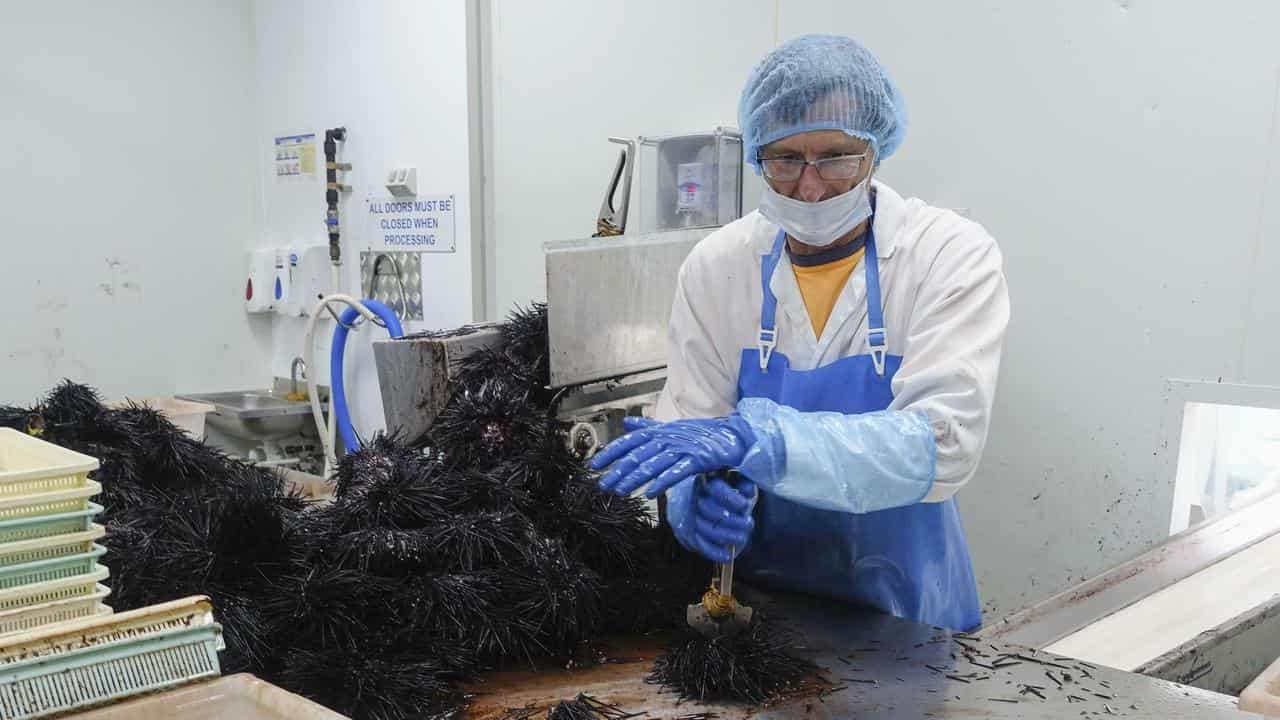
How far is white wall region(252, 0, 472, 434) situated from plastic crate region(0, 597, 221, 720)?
8.38ft

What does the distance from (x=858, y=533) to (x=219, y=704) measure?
3.20ft

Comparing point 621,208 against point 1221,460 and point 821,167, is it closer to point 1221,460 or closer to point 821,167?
point 821,167

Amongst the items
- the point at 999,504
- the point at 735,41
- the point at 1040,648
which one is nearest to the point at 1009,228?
the point at 999,504

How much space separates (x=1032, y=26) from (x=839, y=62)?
977 millimetres

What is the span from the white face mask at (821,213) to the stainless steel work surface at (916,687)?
634mm

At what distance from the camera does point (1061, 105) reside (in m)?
2.12

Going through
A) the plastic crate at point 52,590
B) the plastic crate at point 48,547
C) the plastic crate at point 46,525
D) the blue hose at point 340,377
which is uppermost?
the plastic crate at point 46,525

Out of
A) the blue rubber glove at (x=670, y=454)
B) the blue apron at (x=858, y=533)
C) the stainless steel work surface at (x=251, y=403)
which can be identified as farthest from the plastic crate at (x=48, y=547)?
the stainless steel work surface at (x=251, y=403)

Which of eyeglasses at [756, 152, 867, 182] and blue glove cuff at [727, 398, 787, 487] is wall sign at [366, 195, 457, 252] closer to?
eyeglasses at [756, 152, 867, 182]

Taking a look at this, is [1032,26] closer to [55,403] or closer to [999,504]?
[999,504]

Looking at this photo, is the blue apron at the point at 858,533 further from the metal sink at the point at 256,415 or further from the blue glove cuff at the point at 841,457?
the metal sink at the point at 256,415

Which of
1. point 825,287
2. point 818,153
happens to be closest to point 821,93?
point 818,153

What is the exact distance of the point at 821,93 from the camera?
1421 millimetres

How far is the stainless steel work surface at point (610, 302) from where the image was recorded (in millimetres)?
1770
